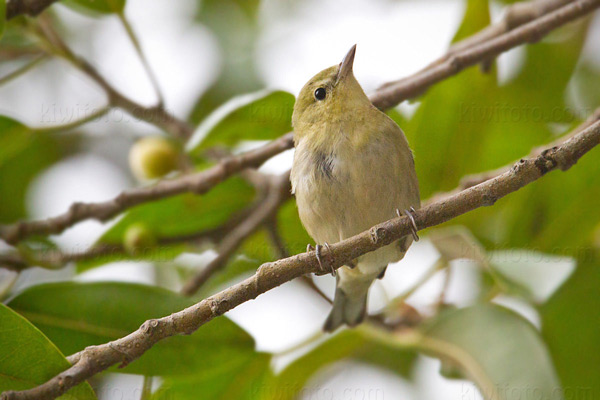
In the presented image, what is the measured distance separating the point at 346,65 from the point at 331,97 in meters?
0.15

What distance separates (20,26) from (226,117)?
1.07 metres

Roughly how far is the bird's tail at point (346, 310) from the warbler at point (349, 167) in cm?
19

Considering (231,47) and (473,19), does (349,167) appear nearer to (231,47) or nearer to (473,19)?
(473,19)

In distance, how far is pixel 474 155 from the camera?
3.09 metres

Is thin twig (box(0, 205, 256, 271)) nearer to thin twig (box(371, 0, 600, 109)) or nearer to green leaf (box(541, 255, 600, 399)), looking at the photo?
thin twig (box(371, 0, 600, 109))

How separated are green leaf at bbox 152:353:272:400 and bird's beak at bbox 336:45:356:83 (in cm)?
126

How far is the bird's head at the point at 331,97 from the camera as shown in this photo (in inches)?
112

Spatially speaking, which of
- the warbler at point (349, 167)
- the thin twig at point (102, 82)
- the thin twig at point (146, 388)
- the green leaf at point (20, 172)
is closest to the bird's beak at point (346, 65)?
the warbler at point (349, 167)

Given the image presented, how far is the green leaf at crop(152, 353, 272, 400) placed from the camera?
2863mm

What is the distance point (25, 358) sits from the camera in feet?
6.72

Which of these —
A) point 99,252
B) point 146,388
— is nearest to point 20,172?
point 99,252

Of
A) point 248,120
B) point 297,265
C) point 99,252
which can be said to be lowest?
point 297,265

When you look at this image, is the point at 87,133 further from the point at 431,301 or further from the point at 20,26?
the point at 431,301

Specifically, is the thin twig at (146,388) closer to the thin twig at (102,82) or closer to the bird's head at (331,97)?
the bird's head at (331,97)
